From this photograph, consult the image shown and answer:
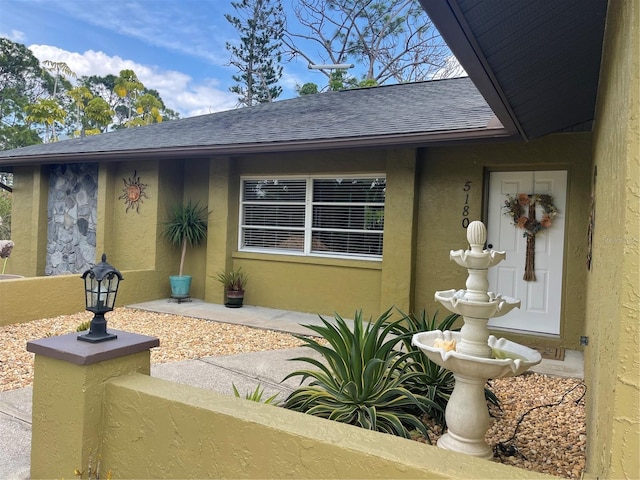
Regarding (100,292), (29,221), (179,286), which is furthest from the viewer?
(29,221)

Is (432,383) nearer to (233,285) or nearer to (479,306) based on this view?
(479,306)

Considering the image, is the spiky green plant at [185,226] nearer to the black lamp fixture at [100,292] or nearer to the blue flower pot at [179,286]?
the blue flower pot at [179,286]

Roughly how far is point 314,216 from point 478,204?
264cm

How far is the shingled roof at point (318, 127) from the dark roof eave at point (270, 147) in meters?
0.01

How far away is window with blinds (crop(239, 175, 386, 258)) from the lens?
22.9ft

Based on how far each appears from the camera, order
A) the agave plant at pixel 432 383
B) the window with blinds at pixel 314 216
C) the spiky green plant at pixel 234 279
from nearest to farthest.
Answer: the agave plant at pixel 432 383
the window with blinds at pixel 314 216
the spiky green plant at pixel 234 279

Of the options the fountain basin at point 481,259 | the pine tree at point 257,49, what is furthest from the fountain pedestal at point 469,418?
the pine tree at point 257,49

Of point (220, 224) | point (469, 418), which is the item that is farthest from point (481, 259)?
point (220, 224)

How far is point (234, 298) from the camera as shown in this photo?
7535 mm

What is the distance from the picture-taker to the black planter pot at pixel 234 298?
7.54 metres

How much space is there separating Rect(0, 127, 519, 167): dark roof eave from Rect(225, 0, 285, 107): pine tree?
16.3 m

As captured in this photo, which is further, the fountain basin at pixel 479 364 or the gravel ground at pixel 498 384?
the gravel ground at pixel 498 384

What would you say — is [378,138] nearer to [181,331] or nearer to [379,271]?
[379,271]

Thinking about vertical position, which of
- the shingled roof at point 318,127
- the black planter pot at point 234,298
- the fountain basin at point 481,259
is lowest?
the black planter pot at point 234,298
